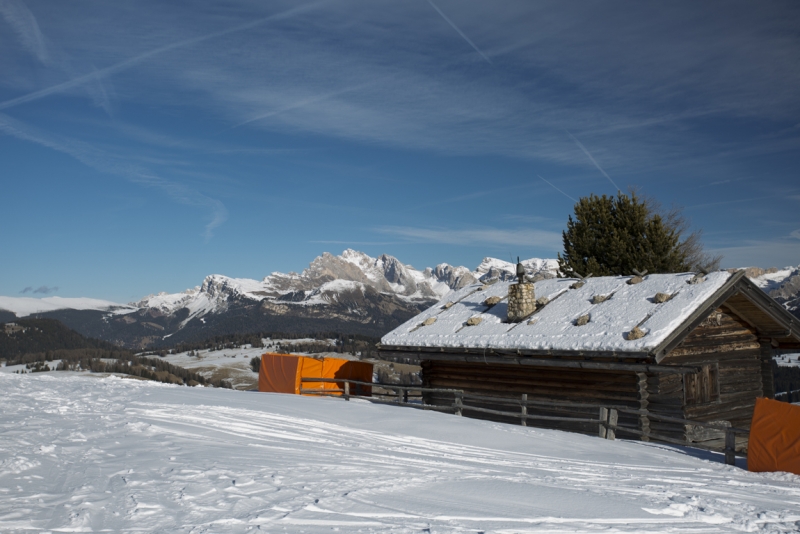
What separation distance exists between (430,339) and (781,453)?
10.5 m

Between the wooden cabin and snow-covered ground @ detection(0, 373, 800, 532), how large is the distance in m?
2.01

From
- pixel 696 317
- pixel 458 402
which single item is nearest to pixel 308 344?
pixel 458 402

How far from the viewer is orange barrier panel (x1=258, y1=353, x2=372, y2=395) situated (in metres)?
23.8

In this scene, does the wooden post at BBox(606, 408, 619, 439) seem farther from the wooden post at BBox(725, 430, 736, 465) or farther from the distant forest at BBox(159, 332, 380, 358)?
the distant forest at BBox(159, 332, 380, 358)

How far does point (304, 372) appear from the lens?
23891mm

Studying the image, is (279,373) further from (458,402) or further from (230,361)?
(230,361)

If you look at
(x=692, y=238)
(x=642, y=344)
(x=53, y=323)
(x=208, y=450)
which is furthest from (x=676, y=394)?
(x=53, y=323)

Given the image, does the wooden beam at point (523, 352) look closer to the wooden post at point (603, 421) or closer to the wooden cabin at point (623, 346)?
the wooden cabin at point (623, 346)

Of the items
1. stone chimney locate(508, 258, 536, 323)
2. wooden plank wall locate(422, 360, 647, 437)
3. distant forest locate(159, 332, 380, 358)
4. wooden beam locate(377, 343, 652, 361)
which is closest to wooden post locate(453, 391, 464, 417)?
wooden beam locate(377, 343, 652, 361)

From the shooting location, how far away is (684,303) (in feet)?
51.0

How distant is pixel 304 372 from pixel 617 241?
18879mm

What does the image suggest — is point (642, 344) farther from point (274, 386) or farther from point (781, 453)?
point (274, 386)

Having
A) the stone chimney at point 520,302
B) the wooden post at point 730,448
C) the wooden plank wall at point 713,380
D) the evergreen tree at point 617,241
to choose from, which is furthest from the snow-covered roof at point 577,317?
the evergreen tree at point 617,241

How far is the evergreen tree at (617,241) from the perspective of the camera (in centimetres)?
3344
